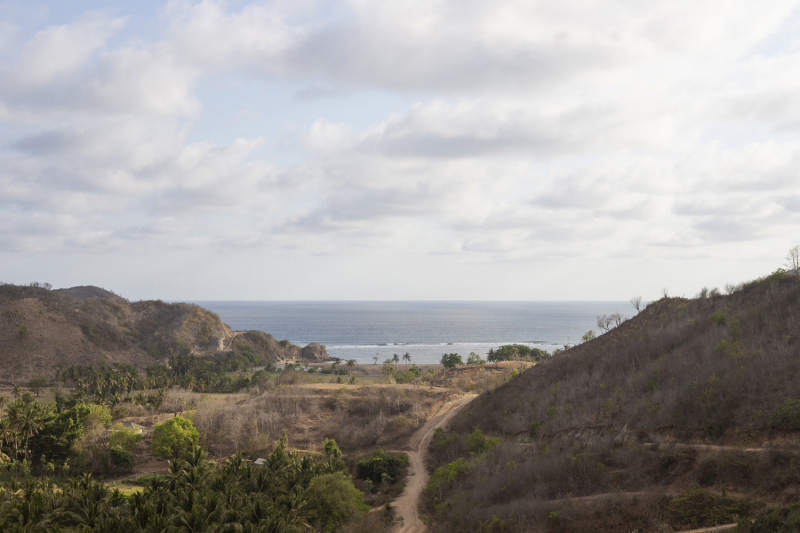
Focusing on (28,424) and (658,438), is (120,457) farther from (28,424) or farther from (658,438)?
(658,438)

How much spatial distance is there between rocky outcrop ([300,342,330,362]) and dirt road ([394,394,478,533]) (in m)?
96.4

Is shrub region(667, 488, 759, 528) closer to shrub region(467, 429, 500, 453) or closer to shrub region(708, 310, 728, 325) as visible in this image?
shrub region(467, 429, 500, 453)

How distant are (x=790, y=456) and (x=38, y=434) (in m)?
66.1

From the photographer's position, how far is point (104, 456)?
5291 centimetres

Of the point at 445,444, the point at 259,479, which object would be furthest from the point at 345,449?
the point at 259,479

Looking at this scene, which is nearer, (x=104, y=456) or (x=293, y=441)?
(x=104, y=456)

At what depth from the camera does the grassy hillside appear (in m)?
22.0

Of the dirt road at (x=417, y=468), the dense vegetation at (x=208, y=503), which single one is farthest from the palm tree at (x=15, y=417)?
the dirt road at (x=417, y=468)

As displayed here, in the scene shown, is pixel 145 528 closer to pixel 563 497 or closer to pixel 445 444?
pixel 563 497

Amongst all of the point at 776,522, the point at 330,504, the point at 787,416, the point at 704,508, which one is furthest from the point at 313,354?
the point at 776,522

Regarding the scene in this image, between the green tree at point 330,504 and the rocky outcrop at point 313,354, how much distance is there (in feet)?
416

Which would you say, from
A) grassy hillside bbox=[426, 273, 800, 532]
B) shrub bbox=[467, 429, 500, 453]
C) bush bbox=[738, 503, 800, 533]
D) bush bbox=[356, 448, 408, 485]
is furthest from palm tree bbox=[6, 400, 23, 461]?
bush bbox=[738, 503, 800, 533]

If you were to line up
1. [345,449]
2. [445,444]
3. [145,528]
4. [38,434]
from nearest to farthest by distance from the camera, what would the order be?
[145,528] → [445,444] → [38,434] → [345,449]

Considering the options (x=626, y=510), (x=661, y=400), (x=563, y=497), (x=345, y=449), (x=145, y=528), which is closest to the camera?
(x=626, y=510)
